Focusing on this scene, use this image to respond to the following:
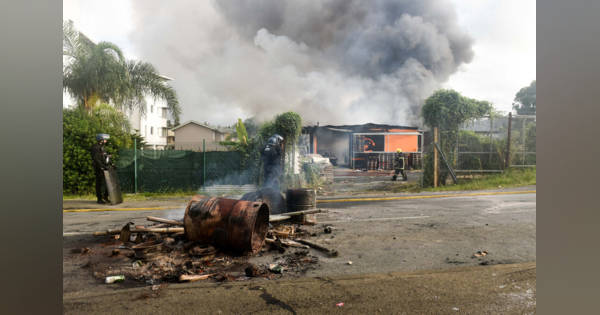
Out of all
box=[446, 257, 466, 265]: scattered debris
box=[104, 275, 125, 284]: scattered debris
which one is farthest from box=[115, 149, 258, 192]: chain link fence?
box=[446, 257, 466, 265]: scattered debris

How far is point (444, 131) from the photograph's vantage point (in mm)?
→ 11688

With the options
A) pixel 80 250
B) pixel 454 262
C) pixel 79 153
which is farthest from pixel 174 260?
pixel 79 153

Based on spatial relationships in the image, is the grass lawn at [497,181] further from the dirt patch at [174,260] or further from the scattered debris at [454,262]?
the dirt patch at [174,260]

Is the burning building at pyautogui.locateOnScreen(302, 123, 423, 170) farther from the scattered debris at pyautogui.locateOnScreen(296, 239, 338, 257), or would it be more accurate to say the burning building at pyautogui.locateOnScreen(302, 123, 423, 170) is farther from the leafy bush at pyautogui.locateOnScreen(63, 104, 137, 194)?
the scattered debris at pyautogui.locateOnScreen(296, 239, 338, 257)

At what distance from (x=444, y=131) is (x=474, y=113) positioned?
1298 millimetres

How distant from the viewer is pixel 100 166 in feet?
28.8

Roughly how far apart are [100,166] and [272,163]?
4.87m

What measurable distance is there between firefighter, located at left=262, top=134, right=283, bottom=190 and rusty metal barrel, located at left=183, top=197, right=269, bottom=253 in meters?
2.25

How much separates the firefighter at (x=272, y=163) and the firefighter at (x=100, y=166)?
462 cm

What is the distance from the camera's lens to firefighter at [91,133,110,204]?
28.8ft

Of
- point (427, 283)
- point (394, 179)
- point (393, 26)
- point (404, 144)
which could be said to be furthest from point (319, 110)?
point (427, 283)

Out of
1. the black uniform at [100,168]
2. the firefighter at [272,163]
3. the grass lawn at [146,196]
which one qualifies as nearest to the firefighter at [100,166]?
the black uniform at [100,168]

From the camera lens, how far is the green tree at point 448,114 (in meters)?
11.5
